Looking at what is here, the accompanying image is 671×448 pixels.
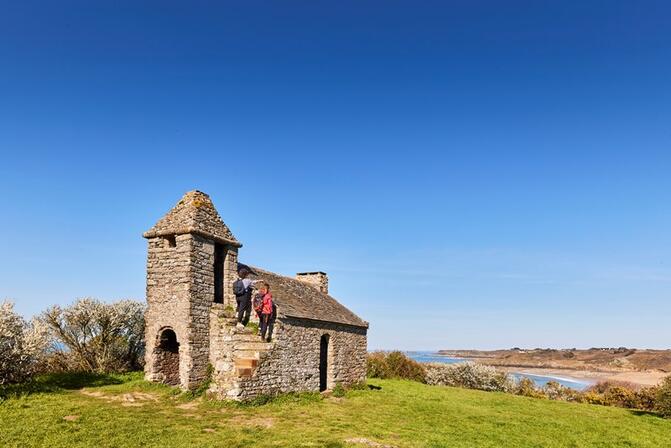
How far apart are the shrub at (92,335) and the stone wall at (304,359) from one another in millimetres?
7632

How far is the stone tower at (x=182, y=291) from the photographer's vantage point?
15883 mm

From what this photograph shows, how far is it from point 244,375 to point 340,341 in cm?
752

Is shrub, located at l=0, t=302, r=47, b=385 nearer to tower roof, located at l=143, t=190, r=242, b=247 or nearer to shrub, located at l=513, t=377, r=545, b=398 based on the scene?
tower roof, located at l=143, t=190, r=242, b=247

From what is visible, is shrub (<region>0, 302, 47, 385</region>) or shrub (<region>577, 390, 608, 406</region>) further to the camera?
shrub (<region>577, 390, 608, 406</region>)

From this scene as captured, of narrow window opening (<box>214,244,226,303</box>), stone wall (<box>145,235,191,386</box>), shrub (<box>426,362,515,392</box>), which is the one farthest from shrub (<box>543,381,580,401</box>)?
stone wall (<box>145,235,191,386</box>)

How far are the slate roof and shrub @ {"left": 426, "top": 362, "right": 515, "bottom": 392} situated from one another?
11.9 metres

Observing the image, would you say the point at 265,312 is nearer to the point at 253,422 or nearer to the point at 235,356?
the point at 235,356

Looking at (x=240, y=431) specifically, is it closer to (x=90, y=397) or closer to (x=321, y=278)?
(x=90, y=397)

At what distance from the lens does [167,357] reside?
55.3ft

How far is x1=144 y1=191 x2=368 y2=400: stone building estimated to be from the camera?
51.2 feet

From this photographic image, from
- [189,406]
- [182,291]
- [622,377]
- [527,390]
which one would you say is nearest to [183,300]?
[182,291]

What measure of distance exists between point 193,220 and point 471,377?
24571 mm

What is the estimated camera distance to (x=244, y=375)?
49.5 feet

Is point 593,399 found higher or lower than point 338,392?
lower
